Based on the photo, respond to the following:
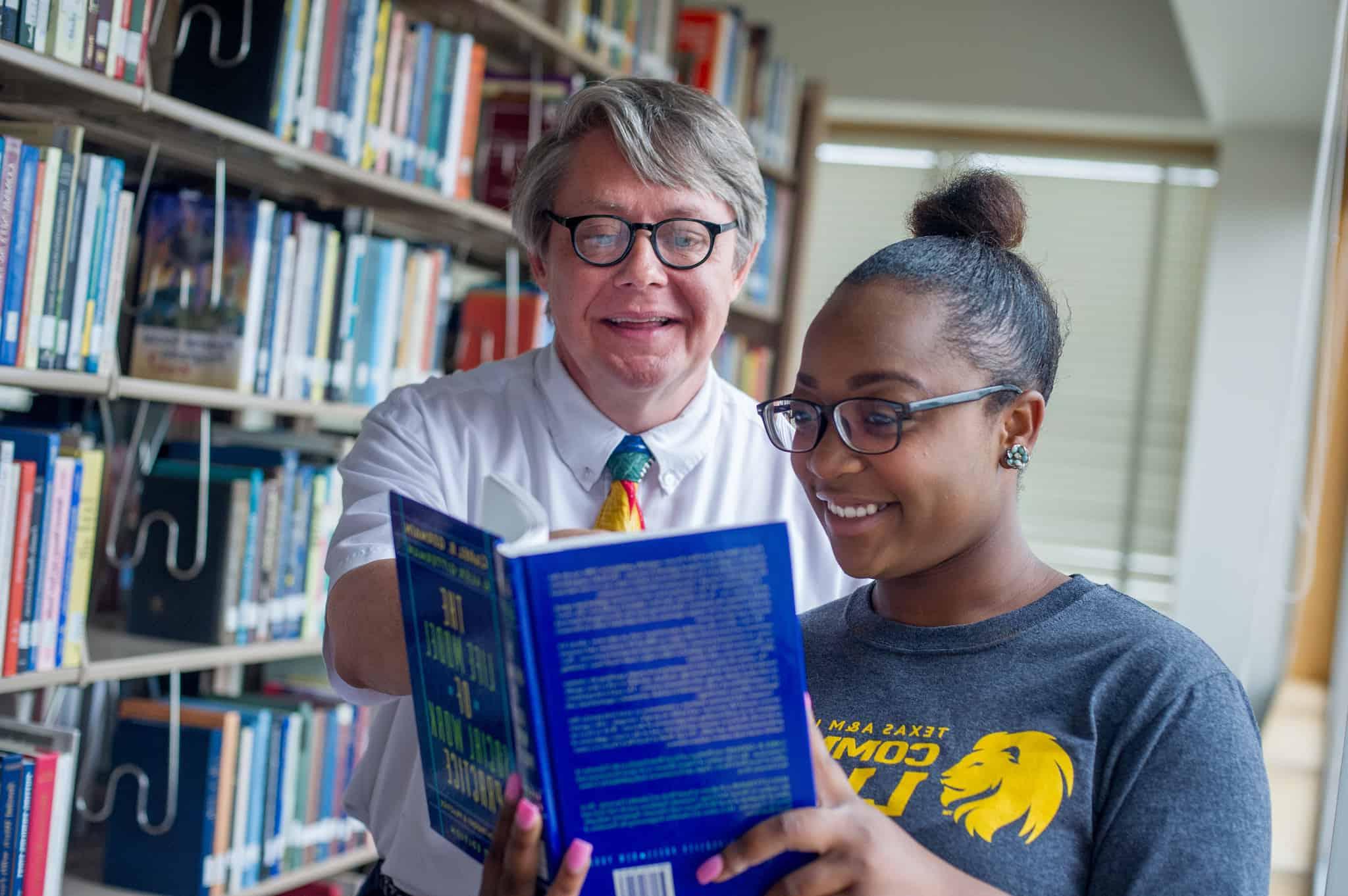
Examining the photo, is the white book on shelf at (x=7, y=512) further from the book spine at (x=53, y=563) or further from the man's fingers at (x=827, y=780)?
the man's fingers at (x=827, y=780)

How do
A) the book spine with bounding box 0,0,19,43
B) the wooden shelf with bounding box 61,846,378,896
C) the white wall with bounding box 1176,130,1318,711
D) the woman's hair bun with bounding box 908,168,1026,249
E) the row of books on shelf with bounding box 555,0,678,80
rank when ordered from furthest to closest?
the white wall with bounding box 1176,130,1318,711, the row of books on shelf with bounding box 555,0,678,80, the wooden shelf with bounding box 61,846,378,896, the book spine with bounding box 0,0,19,43, the woman's hair bun with bounding box 908,168,1026,249

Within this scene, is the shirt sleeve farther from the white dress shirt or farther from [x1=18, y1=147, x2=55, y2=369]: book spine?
[x1=18, y1=147, x2=55, y2=369]: book spine

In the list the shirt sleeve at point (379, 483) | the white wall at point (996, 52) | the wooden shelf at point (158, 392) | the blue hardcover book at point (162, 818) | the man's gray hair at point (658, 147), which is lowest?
the blue hardcover book at point (162, 818)

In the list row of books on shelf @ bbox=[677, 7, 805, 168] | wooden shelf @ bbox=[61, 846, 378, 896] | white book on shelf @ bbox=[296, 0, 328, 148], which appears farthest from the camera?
row of books on shelf @ bbox=[677, 7, 805, 168]

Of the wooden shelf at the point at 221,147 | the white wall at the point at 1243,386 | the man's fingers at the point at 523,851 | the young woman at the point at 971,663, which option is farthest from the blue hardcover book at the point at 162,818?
the white wall at the point at 1243,386

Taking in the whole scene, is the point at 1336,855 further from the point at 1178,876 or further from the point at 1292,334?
the point at 1292,334

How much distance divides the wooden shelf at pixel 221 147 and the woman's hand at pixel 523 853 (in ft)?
4.57

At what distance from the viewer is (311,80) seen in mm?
2314

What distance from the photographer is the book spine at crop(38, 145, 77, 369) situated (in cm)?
190

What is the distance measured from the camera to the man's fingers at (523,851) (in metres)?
0.84

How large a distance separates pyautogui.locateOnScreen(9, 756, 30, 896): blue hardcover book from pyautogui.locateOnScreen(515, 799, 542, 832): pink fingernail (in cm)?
130

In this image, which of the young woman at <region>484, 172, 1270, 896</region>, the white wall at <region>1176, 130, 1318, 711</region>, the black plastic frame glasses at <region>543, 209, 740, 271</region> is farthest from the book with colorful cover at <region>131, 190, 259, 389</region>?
the white wall at <region>1176, 130, 1318, 711</region>

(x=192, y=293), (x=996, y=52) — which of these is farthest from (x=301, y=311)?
(x=996, y=52)

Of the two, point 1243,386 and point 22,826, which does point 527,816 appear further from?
point 1243,386
